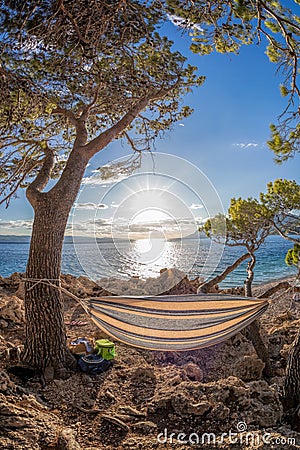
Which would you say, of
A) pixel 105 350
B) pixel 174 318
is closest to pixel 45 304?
pixel 105 350

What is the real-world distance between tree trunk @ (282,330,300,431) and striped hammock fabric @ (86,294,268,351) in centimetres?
29

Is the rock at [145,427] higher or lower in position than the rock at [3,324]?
higher

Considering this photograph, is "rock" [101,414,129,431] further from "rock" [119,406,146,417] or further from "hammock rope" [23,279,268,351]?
"hammock rope" [23,279,268,351]

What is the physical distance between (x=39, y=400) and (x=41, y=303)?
2.13 ft

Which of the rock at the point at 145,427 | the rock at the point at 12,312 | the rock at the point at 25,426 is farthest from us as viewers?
the rock at the point at 12,312

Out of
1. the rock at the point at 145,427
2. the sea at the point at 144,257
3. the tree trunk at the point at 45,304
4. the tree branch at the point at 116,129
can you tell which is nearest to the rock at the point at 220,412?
the rock at the point at 145,427

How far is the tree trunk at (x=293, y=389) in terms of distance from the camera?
1745mm

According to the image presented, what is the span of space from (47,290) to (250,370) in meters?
1.68

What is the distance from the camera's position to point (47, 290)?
2486 mm

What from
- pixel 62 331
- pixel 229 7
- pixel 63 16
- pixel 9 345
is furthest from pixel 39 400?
pixel 229 7

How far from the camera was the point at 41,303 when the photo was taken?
247 cm

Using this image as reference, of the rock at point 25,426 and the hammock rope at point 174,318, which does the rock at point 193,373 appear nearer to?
the hammock rope at point 174,318

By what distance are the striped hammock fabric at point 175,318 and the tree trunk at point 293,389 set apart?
0.95 feet

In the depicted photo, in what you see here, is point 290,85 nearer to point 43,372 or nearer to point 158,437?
point 158,437
